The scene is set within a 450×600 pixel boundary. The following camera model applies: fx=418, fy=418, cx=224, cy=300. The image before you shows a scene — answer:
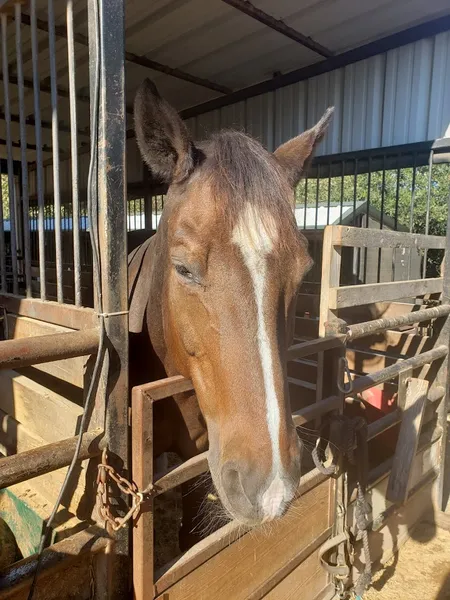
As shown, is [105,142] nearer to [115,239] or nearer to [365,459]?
[115,239]

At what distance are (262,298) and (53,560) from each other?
926 mm

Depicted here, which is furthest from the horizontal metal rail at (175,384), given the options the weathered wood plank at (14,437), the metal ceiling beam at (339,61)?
the metal ceiling beam at (339,61)

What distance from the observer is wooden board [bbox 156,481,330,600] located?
1504 mm

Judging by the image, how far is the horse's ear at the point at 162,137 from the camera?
145 centimetres

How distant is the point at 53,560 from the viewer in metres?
1.14

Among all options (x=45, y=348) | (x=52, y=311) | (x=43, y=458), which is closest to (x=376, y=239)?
(x=52, y=311)

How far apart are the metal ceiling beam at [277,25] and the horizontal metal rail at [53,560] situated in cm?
353

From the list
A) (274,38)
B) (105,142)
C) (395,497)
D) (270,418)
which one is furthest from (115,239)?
(274,38)

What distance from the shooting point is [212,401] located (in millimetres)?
1351

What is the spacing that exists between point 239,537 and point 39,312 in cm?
125

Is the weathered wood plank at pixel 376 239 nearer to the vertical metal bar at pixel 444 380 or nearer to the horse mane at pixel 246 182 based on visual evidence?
the vertical metal bar at pixel 444 380

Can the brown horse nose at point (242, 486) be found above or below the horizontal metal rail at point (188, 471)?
above

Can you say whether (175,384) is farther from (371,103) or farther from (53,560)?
(371,103)

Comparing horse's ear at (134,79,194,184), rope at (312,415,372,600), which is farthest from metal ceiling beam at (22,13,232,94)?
rope at (312,415,372,600)
